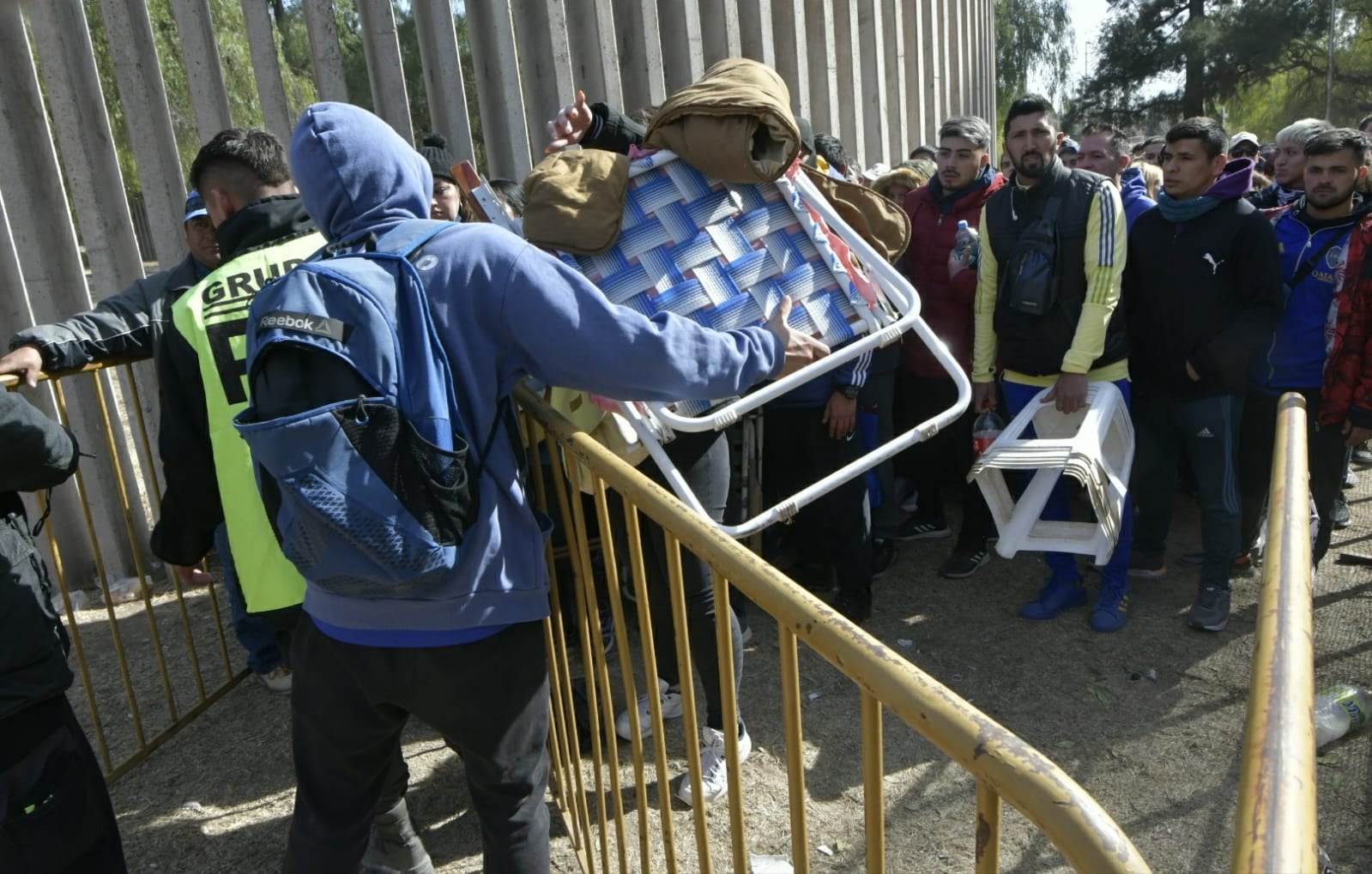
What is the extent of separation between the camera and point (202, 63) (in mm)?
4367

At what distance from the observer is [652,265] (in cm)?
222

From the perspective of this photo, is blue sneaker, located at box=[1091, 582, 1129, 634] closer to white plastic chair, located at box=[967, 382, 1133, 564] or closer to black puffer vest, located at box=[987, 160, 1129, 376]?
white plastic chair, located at box=[967, 382, 1133, 564]

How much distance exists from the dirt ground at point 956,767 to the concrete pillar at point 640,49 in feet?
12.1

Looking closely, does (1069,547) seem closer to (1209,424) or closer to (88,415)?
(1209,424)

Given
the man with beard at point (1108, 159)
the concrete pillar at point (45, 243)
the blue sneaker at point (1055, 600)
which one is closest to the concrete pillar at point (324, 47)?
the concrete pillar at point (45, 243)

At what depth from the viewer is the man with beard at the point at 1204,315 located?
3.67 m

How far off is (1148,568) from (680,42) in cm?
445

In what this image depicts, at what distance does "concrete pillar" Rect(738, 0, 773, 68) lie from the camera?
6.99 m

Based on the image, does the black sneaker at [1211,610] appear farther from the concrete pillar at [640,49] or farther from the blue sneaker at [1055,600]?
the concrete pillar at [640,49]

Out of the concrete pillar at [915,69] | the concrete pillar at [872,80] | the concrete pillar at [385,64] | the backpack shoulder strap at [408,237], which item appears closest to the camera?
the backpack shoulder strap at [408,237]

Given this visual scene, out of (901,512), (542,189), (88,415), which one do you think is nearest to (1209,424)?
(901,512)

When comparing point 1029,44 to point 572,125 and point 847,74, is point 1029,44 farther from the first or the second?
point 572,125

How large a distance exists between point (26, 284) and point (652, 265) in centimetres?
368

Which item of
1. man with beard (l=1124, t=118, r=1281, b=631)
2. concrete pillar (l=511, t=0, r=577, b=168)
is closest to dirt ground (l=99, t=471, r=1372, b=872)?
man with beard (l=1124, t=118, r=1281, b=631)
